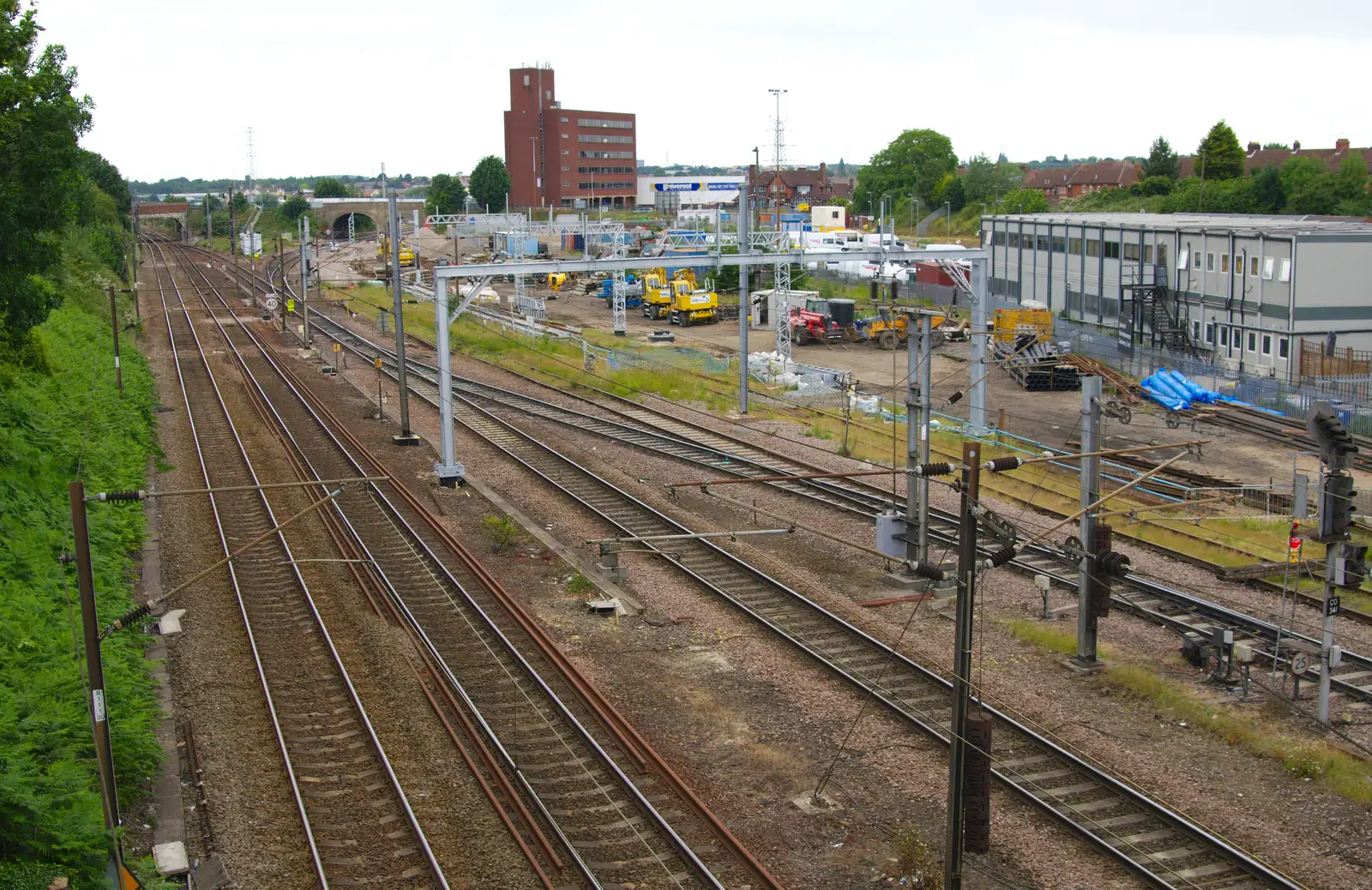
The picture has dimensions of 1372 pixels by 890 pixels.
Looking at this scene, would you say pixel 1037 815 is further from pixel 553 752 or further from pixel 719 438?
pixel 719 438

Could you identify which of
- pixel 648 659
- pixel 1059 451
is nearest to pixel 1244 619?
pixel 648 659

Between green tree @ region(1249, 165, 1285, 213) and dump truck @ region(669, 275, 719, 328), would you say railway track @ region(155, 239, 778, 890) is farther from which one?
green tree @ region(1249, 165, 1285, 213)

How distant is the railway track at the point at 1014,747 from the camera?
11.1m

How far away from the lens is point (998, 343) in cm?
4569

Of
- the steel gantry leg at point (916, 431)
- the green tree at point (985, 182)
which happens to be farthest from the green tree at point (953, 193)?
the steel gantry leg at point (916, 431)

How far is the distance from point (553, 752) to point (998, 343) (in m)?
35.5

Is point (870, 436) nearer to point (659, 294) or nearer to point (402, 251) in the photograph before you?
point (402, 251)

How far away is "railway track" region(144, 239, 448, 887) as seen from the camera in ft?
37.5

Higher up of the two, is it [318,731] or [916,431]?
[916,431]

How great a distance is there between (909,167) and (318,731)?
121662 millimetres

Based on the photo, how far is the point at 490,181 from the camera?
12256cm

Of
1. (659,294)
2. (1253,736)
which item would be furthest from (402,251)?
(1253,736)

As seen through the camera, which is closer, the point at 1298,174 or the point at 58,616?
the point at 58,616

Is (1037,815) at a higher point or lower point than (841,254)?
lower
